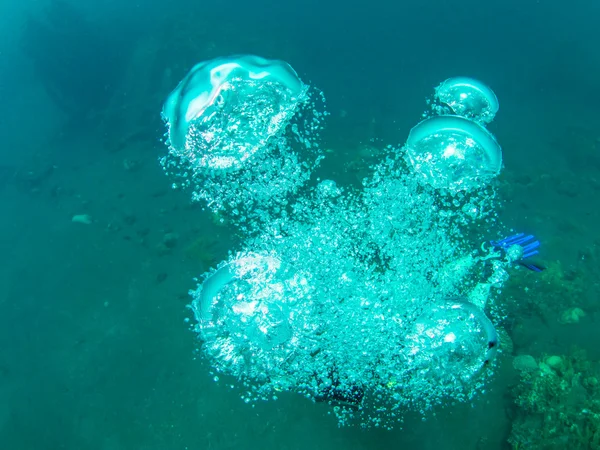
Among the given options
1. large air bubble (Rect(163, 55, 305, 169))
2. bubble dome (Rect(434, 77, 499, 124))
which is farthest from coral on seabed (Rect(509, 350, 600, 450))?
large air bubble (Rect(163, 55, 305, 169))

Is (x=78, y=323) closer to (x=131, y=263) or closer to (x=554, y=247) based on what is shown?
(x=131, y=263)

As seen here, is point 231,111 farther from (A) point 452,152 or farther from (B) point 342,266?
(A) point 452,152

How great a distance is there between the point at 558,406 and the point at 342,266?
3599 millimetres

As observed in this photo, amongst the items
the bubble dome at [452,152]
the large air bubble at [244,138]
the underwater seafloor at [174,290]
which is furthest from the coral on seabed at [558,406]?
the large air bubble at [244,138]

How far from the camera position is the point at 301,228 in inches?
243

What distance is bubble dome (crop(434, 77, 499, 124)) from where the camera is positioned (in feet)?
24.6

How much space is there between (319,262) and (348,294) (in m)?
0.70

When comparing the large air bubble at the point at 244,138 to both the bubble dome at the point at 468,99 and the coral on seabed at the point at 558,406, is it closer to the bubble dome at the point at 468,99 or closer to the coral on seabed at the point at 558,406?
the bubble dome at the point at 468,99

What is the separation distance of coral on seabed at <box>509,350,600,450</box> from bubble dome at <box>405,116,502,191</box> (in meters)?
3.40

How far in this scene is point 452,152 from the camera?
6.28 meters

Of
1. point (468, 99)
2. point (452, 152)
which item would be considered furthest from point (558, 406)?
point (468, 99)

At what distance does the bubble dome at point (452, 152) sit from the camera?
6340 mm

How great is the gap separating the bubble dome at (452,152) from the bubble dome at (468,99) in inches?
38.0

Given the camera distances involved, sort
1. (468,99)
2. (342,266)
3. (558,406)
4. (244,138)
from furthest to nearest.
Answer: (468,99) → (244,138) → (342,266) → (558,406)
